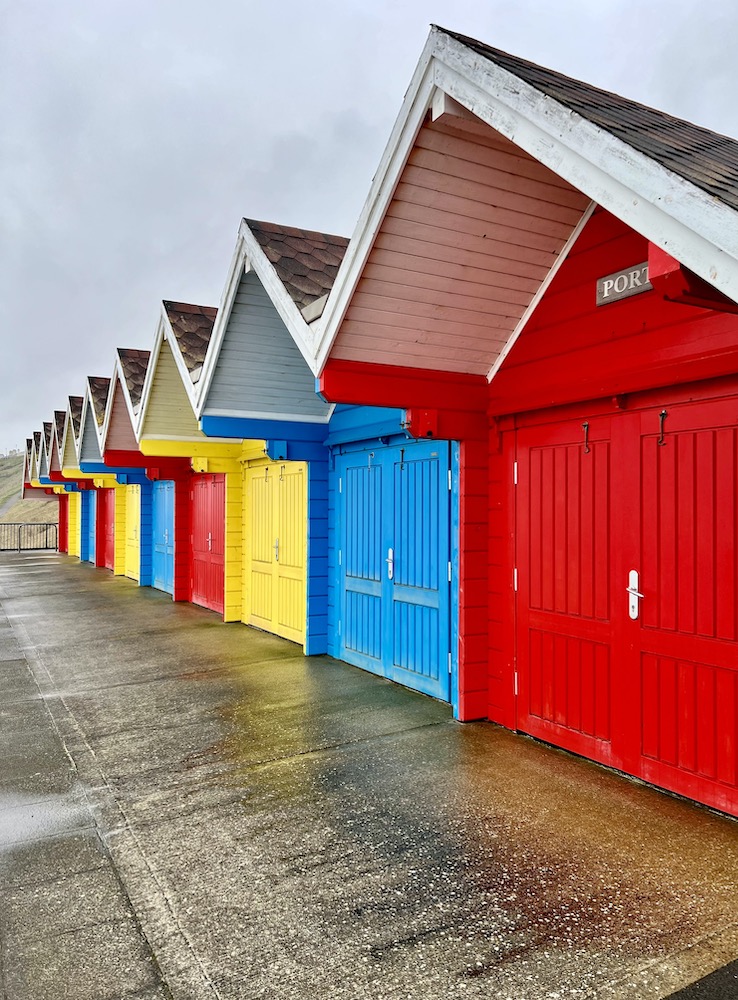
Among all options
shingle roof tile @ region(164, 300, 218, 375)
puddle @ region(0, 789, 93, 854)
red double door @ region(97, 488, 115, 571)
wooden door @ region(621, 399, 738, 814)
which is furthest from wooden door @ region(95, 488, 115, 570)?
wooden door @ region(621, 399, 738, 814)

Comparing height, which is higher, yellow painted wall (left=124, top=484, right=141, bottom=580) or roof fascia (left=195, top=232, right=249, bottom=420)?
roof fascia (left=195, top=232, right=249, bottom=420)

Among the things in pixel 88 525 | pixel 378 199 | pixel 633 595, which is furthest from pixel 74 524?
pixel 633 595

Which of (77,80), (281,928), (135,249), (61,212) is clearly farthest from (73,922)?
(135,249)

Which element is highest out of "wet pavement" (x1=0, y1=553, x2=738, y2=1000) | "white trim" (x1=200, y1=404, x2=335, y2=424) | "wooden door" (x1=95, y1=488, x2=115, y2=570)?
"white trim" (x1=200, y1=404, x2=335, y2=424)

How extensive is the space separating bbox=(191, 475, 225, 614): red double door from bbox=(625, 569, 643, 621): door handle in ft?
22.4

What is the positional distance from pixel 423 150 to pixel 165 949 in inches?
133

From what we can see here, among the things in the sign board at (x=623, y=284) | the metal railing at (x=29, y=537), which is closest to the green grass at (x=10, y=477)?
the metal railing at (x=29, y=537)

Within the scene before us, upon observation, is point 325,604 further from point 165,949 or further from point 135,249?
point 135,249

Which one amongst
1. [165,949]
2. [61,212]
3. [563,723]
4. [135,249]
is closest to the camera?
[165,949]

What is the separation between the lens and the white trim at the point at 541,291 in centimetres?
380

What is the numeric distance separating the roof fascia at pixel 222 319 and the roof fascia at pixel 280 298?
0.14 metres

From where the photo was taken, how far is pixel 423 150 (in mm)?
3055

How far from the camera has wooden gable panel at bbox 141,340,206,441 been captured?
7969mm

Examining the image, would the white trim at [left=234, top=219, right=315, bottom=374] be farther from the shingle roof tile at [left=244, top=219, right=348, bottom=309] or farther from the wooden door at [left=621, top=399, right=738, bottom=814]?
the wooden door at [left=621, top=399, right=738, bottom=814]
